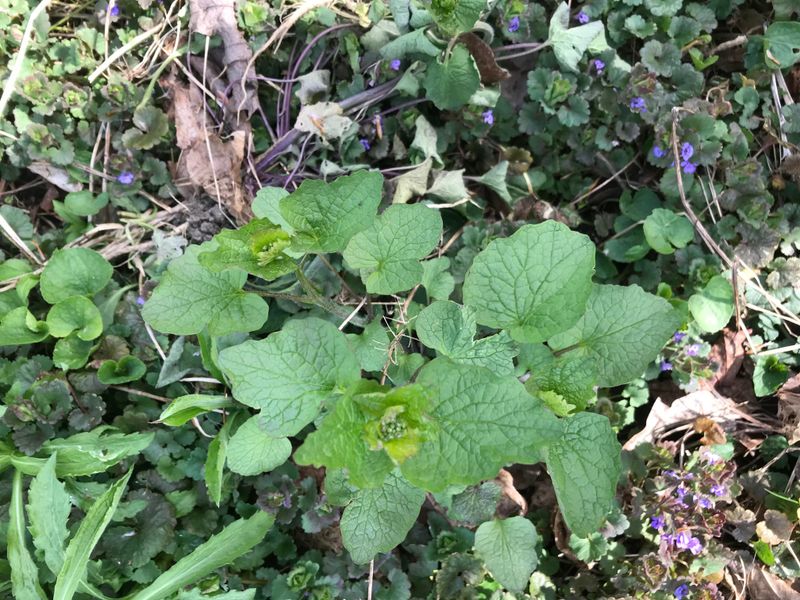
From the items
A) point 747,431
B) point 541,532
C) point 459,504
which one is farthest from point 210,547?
point 747,431

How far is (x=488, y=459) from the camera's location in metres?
1.24

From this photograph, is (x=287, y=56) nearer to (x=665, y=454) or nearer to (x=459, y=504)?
(x=459, y=504)

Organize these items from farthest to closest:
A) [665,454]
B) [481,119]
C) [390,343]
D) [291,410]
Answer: [481,119], [665,454], [390,343], [291,410]

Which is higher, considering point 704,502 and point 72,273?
point 72,273

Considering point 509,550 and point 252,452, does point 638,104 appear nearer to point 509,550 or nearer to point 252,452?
point 509,550

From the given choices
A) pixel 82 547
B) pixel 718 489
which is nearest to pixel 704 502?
pixel 718 489

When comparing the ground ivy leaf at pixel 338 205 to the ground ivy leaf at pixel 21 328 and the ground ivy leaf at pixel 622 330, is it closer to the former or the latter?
the ground ivy leaf at pixel 622 330

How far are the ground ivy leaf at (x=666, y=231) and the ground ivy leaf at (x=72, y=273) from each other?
7.05 ft

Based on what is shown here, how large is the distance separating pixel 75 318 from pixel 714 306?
2.50 metres

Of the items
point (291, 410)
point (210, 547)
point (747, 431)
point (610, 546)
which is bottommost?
point (610, 546)

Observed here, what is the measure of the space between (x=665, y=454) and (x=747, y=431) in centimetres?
43

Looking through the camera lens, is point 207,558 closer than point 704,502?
Yes

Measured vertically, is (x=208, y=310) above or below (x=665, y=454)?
above

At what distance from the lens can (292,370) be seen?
1.48 meters
